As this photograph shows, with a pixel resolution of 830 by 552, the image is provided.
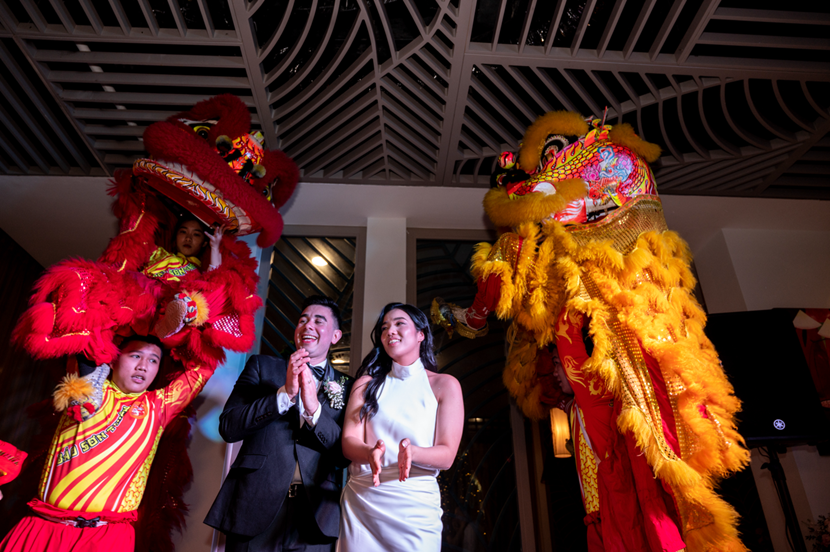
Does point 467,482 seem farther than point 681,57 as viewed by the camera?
Yes

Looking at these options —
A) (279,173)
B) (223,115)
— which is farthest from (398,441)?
(223,115)

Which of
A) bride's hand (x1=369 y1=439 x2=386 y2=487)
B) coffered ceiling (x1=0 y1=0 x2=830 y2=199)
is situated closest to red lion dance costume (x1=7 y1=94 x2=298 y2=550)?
coffered ceiling (x1=0 y1=0 x2=830 y2=199)

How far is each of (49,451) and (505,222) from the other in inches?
80.9

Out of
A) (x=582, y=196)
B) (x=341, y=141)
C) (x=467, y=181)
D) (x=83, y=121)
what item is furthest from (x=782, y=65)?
(x=83, y=121)

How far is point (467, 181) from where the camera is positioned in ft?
10.7

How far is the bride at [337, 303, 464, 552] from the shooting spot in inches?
60.8

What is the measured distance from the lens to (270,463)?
5.81 ft

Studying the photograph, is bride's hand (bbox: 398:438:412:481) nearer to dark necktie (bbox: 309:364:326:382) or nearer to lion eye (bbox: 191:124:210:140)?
dark necktie (bbox: 309:364:326:382)

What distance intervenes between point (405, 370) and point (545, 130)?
4.48ft

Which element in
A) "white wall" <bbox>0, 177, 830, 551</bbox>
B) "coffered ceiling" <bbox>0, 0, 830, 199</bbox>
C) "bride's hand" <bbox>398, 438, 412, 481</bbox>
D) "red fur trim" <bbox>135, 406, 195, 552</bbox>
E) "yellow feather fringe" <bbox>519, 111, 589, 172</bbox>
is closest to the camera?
"bride's hand" <bbox>398, 438, 412, 481</bbox>

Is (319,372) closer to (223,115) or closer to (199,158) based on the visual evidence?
(199,158)

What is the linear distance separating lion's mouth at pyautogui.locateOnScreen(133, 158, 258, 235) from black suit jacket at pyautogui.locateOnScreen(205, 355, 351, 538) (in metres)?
0.88

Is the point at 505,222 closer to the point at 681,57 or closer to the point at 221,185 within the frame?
the point at 681,57

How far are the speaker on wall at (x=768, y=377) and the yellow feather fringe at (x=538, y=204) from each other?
1.36m
